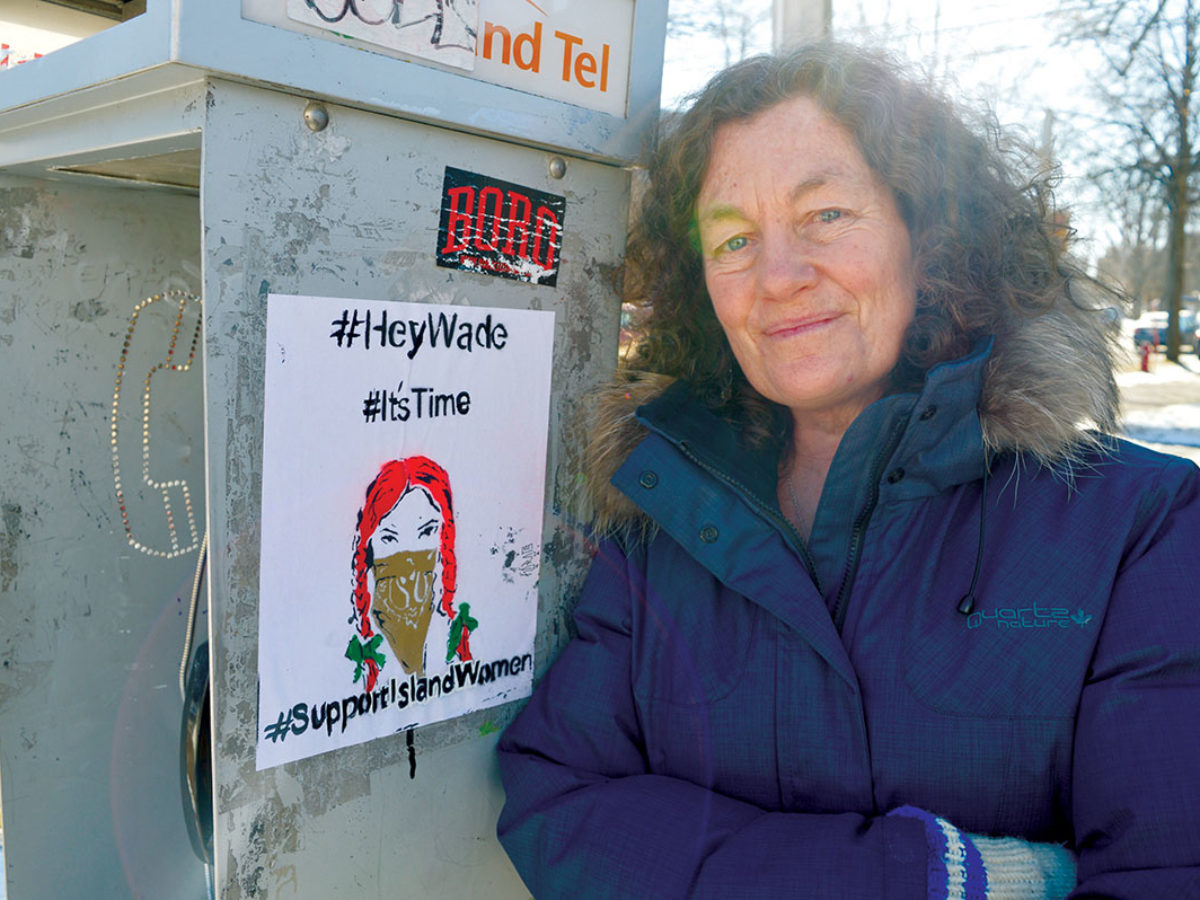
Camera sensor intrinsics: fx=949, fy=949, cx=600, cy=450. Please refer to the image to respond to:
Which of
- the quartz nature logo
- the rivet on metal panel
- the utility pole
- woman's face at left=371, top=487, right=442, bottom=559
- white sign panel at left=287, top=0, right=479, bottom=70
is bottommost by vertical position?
the quartz nature logo

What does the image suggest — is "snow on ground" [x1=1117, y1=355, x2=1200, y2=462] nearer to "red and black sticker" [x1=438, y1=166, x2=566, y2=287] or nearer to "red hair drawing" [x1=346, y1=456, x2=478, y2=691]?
"red and black sticker" [x1=438, y1=166, x2=566, y2=287]

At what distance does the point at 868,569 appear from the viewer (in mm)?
1379

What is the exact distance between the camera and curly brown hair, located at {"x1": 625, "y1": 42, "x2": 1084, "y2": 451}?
150cm

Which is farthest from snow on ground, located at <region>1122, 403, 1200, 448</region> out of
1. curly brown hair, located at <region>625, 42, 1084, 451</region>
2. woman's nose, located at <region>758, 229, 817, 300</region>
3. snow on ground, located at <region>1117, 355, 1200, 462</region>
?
woman's nose, located at <region>758, 229, 817, 300</region>

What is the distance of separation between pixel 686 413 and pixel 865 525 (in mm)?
376

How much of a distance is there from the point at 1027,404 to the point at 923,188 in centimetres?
39

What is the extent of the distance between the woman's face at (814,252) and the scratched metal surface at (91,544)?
1.06m

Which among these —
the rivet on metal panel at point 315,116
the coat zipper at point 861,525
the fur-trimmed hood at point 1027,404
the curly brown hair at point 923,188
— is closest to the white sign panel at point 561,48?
the curly brown hair at point 923,188

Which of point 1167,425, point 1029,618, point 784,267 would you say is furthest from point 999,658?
point 1167,425

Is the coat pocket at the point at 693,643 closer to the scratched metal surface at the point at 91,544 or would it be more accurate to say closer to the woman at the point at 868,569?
the woman at the point at 868,569

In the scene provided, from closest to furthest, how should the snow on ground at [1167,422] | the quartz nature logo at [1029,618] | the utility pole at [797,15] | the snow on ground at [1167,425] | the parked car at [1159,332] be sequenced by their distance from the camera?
the quartz nature logo at [1029,618]
the utility pole at [797,15]
the snow on ground at [1167,422]
the snow on ground at [1167,425]
the parked car at [1159,332]

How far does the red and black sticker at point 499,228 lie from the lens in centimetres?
134

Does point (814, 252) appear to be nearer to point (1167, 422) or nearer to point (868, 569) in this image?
point (868, 569)

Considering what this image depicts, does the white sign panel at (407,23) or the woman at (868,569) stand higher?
the white sign panel at (407,23)
